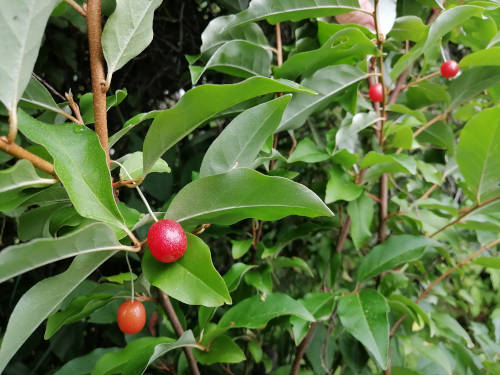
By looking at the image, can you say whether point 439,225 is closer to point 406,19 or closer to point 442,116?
point 442,116

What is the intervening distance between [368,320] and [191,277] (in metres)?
0.38

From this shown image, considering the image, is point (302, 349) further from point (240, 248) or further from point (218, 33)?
point (218, 33)

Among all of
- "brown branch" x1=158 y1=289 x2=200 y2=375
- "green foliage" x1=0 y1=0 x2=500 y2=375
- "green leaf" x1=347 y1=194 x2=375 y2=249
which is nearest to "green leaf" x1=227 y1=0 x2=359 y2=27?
"green foliage" x1=0 y1=0 x2=500 y2=375

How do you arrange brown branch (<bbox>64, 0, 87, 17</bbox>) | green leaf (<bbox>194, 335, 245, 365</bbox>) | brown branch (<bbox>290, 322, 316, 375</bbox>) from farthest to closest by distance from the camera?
1. brown branch (<bbox>290, 322, 316, 375</bbox>)
2. green leaf (<bbox>194, 335, 245, 365</bbox>)
3. brown branch (<bbox>64, 0, 87, 17</bbox>)

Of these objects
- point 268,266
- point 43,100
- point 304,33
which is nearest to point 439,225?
Result: point 268,266

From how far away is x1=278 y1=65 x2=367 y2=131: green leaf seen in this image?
0.71 meters

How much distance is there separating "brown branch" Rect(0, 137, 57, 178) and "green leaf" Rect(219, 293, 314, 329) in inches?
15.4

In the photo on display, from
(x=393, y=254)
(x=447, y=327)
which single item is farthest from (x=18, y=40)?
(x=447, y=327)

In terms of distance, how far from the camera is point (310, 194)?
1.42 feet

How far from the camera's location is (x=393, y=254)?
0.80 meters

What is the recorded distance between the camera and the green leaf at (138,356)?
1.75 ft

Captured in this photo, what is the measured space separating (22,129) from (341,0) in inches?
22.2

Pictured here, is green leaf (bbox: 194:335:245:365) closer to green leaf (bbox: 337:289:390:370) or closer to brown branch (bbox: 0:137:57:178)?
green leaf (bbox: 337:289:390:370)

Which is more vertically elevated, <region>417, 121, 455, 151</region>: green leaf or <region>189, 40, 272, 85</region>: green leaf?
<region>189, 40, 272, 85</region>: green leaf
